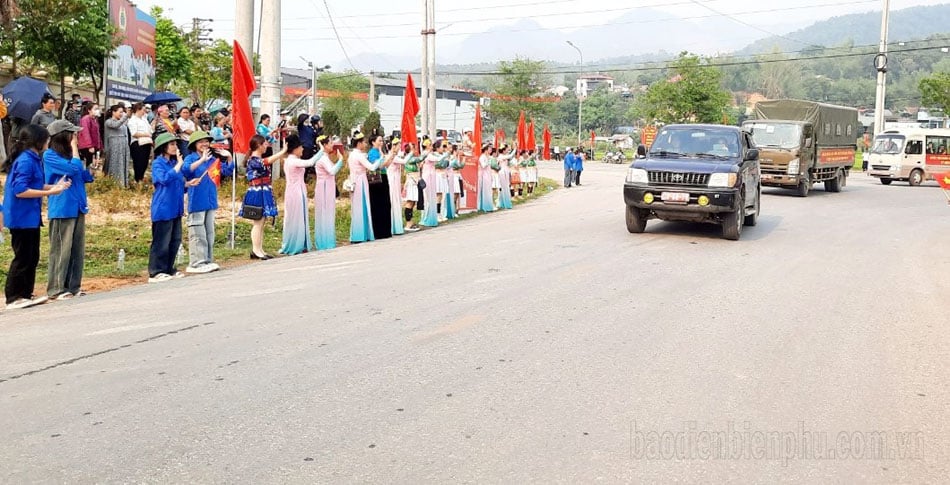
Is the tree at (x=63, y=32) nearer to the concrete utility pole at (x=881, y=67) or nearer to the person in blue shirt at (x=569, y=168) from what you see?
the person in blue shirt at (x=569, y=168)

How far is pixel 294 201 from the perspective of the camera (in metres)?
13.0

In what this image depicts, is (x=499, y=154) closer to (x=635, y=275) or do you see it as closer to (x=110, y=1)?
(x=110, y=1)

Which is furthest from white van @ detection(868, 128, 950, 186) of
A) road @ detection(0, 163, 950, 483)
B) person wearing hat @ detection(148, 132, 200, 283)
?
person wearing hat @ detection(148, 132, 200, 283)

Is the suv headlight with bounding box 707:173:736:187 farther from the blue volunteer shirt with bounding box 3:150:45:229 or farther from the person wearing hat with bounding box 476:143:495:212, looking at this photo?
the blue volunteer shirt with bounding box 3:150:45:229

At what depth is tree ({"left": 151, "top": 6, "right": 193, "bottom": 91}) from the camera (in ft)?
124

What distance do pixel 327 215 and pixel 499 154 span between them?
34.3 ft

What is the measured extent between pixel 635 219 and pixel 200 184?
728cm

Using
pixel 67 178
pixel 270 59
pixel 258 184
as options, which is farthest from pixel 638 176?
pixel 67 178

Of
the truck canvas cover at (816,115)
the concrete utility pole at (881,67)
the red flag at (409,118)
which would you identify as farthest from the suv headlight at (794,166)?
the concrete utility pole at (881,67)

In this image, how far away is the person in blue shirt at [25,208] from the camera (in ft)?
29.1

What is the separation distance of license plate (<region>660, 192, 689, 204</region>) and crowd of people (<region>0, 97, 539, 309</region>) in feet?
15.0

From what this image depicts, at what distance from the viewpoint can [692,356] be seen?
22.5ft

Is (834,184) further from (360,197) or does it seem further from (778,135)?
(360,197)

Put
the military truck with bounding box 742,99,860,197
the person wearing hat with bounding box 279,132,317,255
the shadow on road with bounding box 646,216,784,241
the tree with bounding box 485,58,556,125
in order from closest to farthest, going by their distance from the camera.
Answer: the person wearing hat with bounding box 279,132,317,255 < the shadow on road with bounding box 646,216,784,241 < the military truck with bounding box 742,99,860,197 < the tree with bounding box 485,58,556,125
